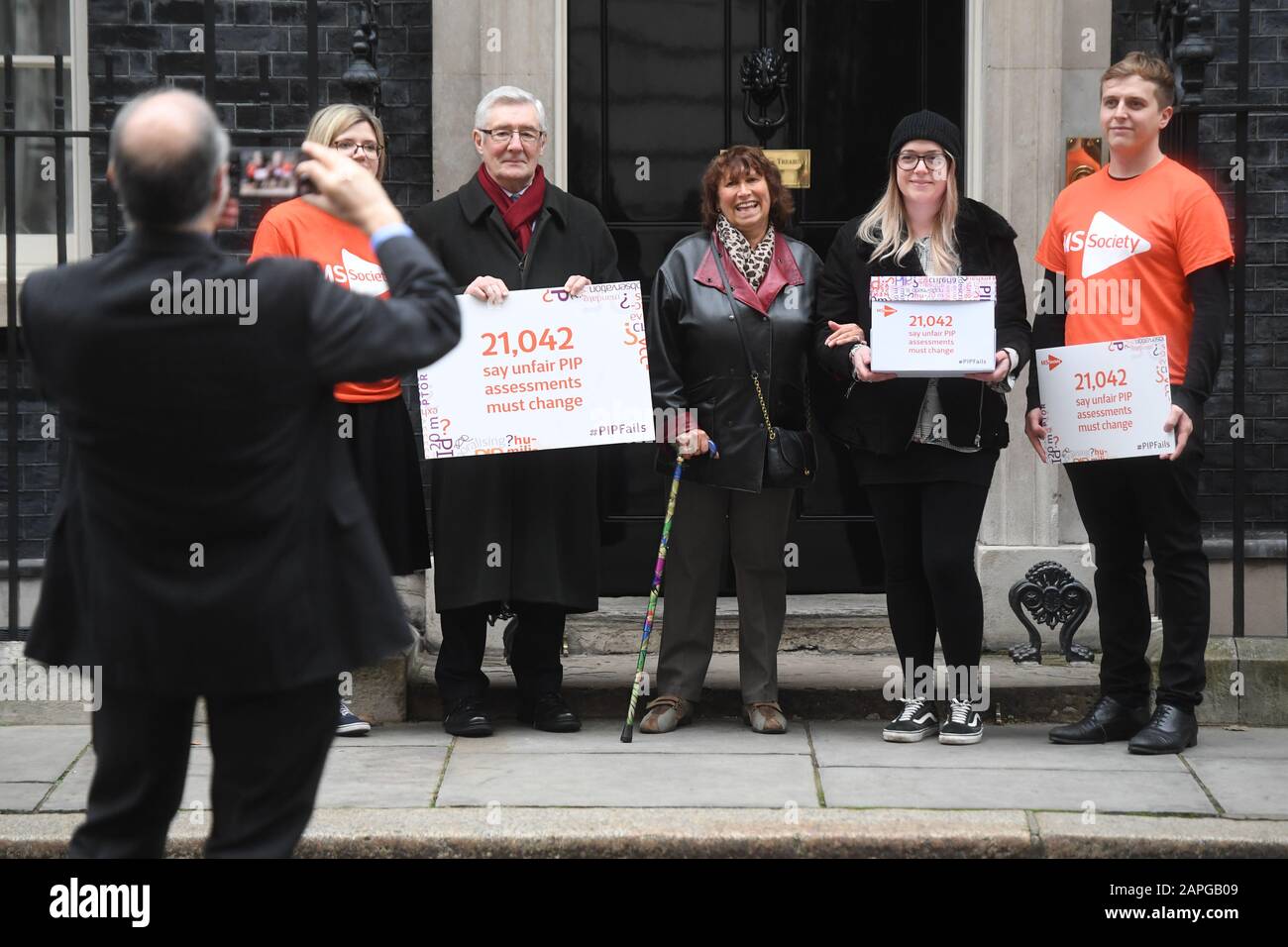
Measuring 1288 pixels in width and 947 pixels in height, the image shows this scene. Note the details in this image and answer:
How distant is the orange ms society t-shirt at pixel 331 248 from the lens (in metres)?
6.07

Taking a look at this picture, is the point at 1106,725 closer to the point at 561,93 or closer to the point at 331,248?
the point at 331,248

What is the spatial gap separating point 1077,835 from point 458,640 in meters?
2.39

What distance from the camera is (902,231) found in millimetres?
6215

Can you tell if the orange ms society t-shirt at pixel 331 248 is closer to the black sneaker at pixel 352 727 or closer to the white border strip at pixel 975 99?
the black sneaker at pixel 352 727

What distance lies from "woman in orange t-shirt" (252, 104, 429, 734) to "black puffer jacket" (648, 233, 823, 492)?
91cm

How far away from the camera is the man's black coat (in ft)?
10.5

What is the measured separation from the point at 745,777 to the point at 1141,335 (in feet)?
6.46

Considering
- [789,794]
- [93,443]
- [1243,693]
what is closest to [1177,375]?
[1243,693]

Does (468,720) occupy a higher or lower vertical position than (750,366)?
lower

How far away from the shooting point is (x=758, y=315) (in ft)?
20.7

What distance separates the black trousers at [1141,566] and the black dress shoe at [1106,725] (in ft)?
0.12

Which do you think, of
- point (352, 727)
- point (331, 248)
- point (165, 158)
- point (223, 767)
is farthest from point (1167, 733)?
point (165, 158)

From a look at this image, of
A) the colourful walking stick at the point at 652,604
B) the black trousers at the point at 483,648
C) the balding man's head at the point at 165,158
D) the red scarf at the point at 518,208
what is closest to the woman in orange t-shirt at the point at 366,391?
Answer: the black trousers at the point at 483,648

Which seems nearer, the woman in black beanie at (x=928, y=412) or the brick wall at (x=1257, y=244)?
the woman in black beanie at (x=928, y=412)
